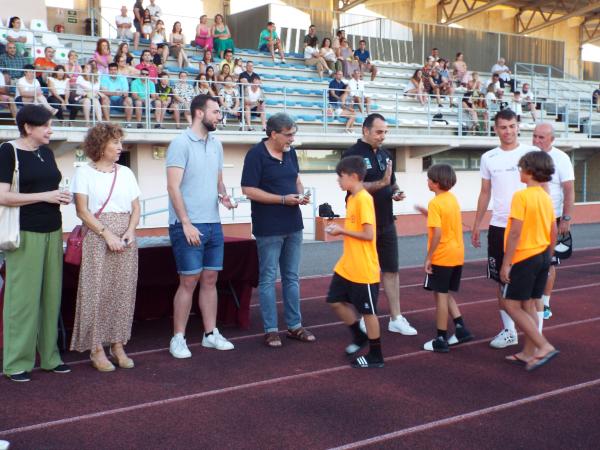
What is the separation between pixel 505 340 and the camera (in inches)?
241

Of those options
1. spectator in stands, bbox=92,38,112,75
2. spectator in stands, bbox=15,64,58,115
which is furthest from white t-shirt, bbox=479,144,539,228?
spectator in stands, bbox=92,38,112,75

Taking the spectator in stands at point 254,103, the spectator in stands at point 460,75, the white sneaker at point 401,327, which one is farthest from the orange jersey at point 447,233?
the spectator in stands at point 460,75

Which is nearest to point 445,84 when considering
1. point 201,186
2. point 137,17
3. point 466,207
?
point 466,207

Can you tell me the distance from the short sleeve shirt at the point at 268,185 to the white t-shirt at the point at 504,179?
1681 mm

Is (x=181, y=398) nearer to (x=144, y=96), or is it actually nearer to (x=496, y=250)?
(x=496, y=250)

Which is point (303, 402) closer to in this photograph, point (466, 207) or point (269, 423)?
point (269, 423)

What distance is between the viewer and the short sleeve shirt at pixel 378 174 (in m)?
6.31

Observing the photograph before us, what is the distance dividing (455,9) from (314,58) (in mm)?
11600

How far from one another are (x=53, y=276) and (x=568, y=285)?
22.7 feet

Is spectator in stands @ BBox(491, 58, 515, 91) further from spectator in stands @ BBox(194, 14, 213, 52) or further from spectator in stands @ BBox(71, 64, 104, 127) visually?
spectator in stands @ BBox(71, 64, 104, 127)

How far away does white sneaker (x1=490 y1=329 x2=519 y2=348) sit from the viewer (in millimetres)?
6102

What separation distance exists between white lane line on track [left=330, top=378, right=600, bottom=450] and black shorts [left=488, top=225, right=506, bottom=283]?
1.16 metres

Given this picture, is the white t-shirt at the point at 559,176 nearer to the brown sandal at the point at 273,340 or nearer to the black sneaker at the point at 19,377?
the brown sandal at the point at 273,340

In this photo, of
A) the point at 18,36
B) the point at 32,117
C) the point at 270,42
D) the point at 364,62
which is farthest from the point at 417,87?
the point at 32,117
